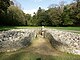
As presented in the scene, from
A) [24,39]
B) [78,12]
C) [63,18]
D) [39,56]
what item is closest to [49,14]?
[63,18]

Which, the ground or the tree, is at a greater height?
the tree

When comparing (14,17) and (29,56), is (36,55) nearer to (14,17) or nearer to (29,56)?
(29,56)

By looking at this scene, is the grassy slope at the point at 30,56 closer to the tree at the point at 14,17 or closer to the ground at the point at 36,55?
the ground at the point at 36,55

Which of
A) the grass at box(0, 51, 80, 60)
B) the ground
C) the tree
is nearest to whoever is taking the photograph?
the grass at box(0, 51, 80, 60)

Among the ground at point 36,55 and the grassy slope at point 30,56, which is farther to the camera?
the ground at point 36,55

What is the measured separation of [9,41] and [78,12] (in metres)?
39.6

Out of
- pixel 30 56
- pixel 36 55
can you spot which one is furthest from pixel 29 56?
pixel 36 55

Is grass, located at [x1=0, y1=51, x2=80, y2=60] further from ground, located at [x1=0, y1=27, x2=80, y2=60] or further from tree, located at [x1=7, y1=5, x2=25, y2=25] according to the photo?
tree, located at [x1=7, y1=5, x2=25, y2=25]

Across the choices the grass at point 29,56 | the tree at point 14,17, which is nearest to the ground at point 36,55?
the grass at point 29,56

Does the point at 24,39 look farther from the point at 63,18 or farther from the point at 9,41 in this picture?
the point at 63,18

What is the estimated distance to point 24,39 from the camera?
16938mm

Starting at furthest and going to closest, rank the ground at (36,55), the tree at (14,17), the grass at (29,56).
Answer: the tree at (14,17) < the ground at (36,55) < the grass at (29,56)

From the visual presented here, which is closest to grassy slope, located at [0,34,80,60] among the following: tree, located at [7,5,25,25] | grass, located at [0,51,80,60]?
grass, located at [0,51,80,60]

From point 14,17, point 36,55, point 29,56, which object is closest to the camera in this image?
point 29,56
